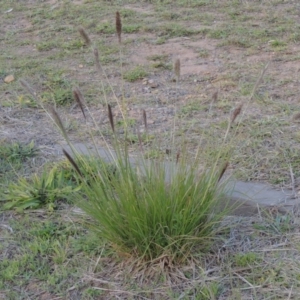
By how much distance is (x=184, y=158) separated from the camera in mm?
2467

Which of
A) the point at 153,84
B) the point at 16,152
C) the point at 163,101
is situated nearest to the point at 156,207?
the point at 16,152

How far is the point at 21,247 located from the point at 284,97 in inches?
88.7

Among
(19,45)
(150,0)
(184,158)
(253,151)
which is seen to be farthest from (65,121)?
(150,0)

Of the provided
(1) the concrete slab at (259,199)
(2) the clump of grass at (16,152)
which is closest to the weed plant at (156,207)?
(1) the concrete slab at (259,199)

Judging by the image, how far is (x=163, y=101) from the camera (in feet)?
14.1

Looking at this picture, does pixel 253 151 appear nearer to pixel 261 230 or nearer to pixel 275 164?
pixel 275 164

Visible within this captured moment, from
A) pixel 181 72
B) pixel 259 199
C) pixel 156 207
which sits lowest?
pixel 181 72

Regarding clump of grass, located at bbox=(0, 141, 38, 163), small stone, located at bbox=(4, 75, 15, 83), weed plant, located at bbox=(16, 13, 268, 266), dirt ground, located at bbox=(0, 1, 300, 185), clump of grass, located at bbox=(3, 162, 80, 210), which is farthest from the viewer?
small stone, located at bbox=(4, 75, 15, 83)

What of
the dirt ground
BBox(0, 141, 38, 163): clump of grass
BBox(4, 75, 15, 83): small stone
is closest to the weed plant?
the dirt ground

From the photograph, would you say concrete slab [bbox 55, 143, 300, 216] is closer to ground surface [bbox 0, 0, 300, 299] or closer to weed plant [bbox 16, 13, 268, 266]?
ground surface [bbox 0, 0, 300, 299]

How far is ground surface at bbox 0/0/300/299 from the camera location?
8.04ft

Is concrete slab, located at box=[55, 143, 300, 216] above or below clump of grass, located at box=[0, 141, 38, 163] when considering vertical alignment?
→ below

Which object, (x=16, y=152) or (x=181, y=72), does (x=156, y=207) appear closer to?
(x=16, y=152)

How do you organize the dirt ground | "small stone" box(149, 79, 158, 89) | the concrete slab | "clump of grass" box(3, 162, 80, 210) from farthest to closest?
"small stone" box(149, 79, 158, 89)
the dirt ground
"clump of grass" box(3, 162, 80, 210)
the concrete slab
